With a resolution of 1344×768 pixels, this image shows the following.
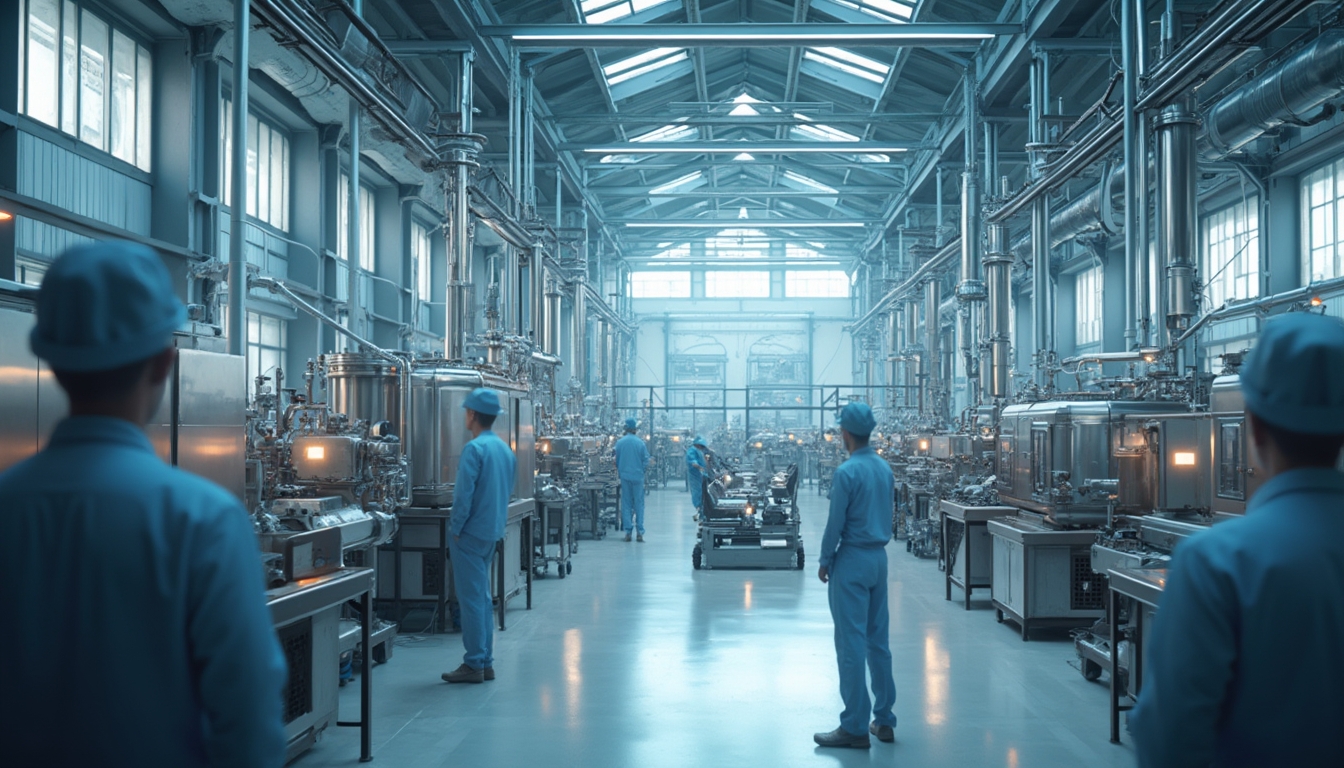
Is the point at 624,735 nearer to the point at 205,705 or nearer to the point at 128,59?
the point at 205,705

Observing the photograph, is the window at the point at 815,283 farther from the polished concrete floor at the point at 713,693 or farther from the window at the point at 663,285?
the polished concrete floor at the point at 713,693

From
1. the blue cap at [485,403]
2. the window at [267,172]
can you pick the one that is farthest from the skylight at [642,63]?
the blue cap at [485,403]

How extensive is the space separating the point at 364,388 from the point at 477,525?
1.98 metres

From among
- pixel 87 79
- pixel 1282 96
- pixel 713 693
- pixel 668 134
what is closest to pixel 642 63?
pixel 668 134

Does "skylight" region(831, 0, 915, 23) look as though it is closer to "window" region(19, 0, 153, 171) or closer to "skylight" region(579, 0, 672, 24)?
"skylight" region(579, 0, 672, 24)

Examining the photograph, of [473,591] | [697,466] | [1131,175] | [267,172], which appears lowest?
[473,591]

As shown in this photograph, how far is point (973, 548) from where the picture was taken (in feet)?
29.8

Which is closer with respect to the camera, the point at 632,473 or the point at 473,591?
the point at 473,591

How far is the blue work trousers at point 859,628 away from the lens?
5059mm

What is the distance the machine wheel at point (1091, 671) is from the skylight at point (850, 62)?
11.3 meters

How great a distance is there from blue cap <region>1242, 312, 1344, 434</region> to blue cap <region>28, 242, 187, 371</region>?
1.79 m

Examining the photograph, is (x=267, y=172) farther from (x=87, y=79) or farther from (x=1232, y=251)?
(x=1232, y=251)

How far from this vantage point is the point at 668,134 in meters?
21.2

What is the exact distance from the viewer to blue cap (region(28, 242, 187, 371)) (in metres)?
1.55
